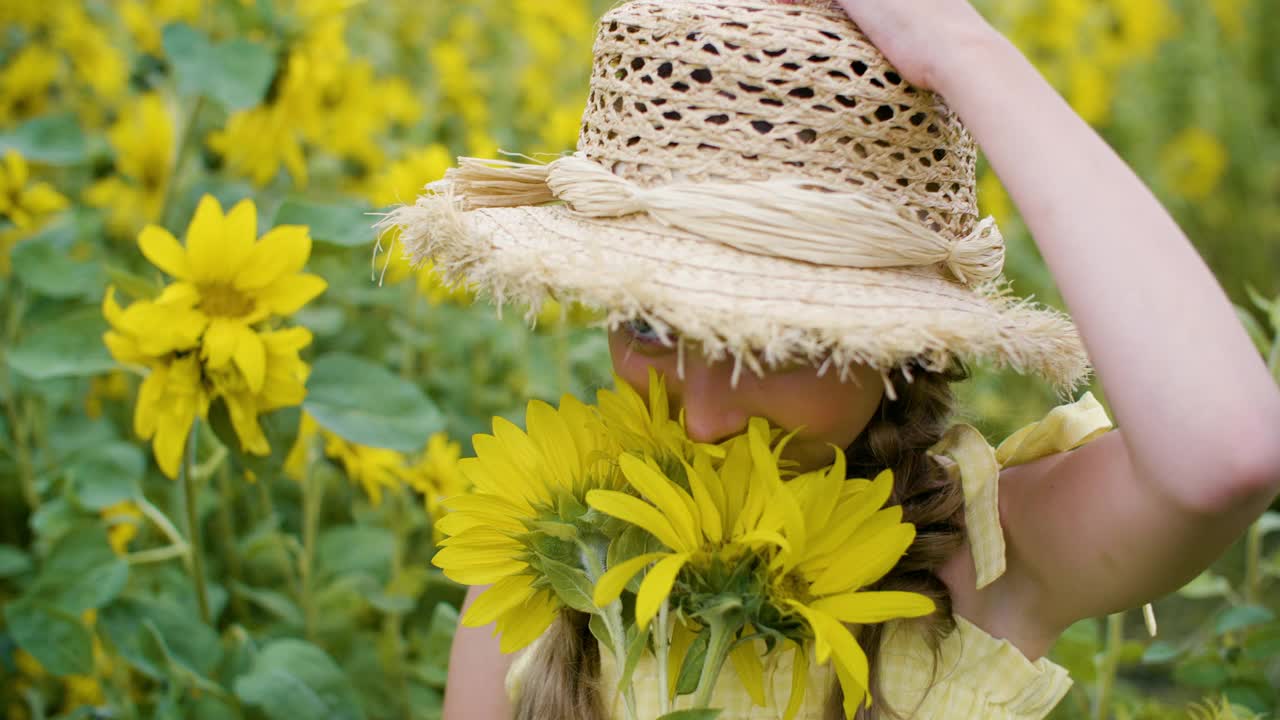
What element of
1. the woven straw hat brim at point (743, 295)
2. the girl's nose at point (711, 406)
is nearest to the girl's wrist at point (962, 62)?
the woven straw hat brim at point (743, 295)

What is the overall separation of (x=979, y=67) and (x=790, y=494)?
0.30 m

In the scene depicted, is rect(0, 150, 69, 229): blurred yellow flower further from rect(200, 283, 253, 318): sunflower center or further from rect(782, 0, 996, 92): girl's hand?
rect(782, 0, 996, 92): girl's hand

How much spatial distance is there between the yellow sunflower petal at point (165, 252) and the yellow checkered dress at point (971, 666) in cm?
47

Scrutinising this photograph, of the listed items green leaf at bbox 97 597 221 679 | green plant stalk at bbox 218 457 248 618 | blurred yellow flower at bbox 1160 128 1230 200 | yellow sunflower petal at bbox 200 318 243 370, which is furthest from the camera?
blurred yellow flower at bbox 1160 128 1230 200

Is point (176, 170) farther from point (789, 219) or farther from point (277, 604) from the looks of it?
point (789, 219)

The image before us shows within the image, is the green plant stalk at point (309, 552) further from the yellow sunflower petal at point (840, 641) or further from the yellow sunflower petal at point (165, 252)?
the yellow sunflower petal at point (840, 641)

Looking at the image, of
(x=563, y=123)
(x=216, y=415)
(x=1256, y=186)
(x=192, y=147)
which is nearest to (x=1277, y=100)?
(x=1256, y=186)

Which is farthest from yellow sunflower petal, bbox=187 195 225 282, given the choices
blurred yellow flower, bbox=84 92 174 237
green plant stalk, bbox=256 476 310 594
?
blurred yellow flower, bbox=84 92 174 237

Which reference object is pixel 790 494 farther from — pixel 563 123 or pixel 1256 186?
pixel 1256 186

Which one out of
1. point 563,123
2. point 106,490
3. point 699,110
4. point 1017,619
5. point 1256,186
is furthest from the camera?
Result: point 1256,186

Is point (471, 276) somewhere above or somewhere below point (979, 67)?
below

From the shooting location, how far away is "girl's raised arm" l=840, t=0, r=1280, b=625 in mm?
625

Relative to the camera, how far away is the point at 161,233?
0.94 meters

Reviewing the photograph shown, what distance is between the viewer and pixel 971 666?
0.85 meters
